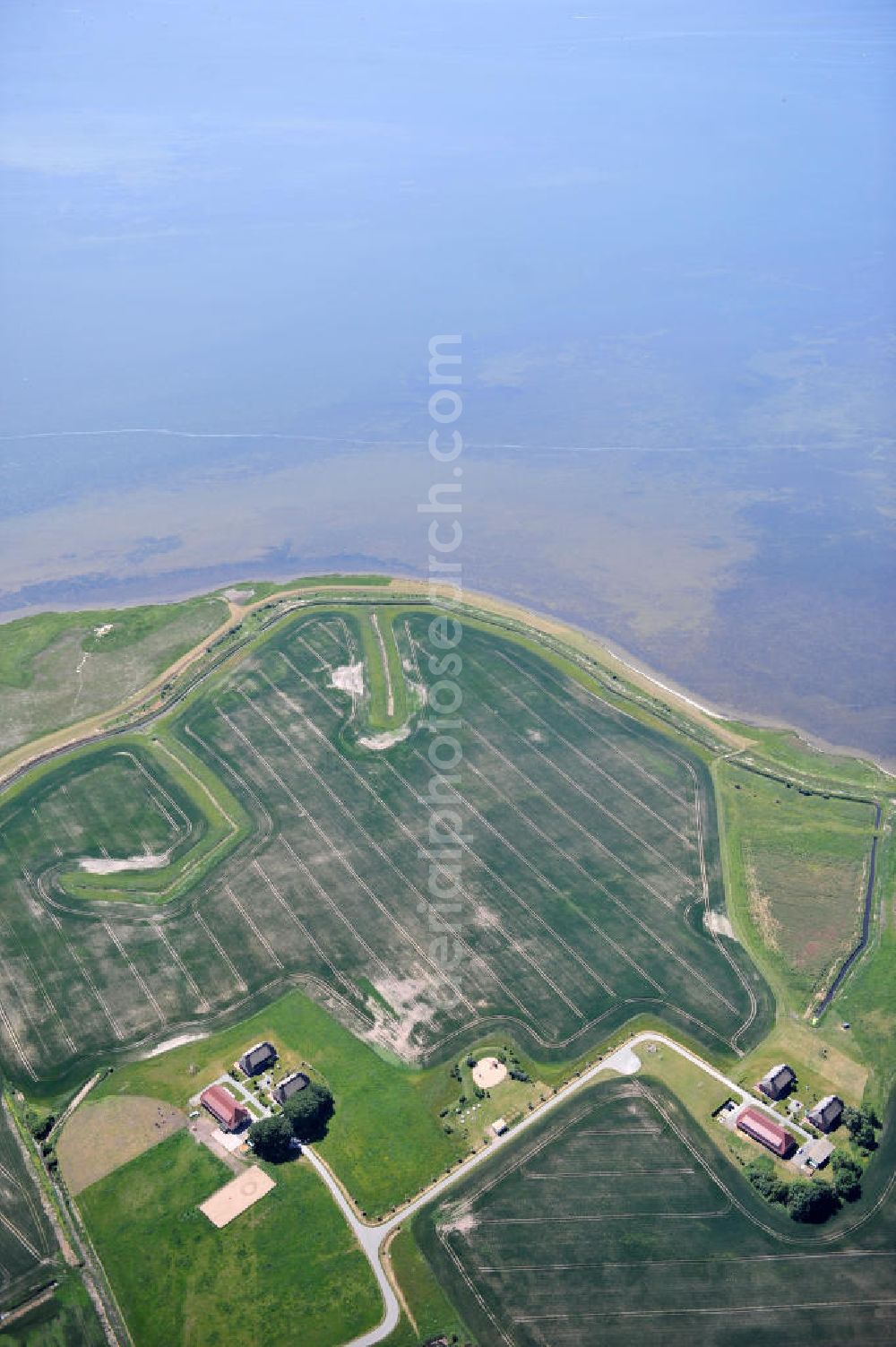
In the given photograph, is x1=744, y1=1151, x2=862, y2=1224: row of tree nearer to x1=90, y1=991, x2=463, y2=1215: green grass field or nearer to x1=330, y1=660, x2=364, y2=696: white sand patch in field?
x1=90, y1=991, x2=463, y2=1215: green grass field

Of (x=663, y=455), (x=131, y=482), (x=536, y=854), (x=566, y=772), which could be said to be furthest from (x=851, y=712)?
(x=131, y=482)

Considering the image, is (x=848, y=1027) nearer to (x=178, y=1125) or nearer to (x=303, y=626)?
(x=178, y=1125)

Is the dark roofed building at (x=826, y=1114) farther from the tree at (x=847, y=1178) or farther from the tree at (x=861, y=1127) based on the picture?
the tree at (x=847, y=1178)

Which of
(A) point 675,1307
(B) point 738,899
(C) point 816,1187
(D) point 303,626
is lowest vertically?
(A) point 675,1307

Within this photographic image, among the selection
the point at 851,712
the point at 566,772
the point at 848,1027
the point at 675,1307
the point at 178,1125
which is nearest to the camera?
the point at 675,1307

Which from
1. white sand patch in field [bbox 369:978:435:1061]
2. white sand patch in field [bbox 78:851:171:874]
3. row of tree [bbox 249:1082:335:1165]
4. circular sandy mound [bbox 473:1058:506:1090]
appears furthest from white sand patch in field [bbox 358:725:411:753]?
row of tree [bbox 249:1082:335:1165]

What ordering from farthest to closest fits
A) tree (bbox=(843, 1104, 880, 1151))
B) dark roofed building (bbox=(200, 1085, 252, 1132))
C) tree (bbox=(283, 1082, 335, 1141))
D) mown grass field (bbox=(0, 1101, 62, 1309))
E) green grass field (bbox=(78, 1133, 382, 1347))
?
dark roofed building (bbox=(200, 1085, 252, 1132)), tree (bbox=(283, 1082, 335, 1141)), tree (bbox=(843, 1104, 880, 1151)), mown grass field (bbox=(0, 1101, 62, 1309)), green grass field (bbox=(78, 1133, 382, 1347))
